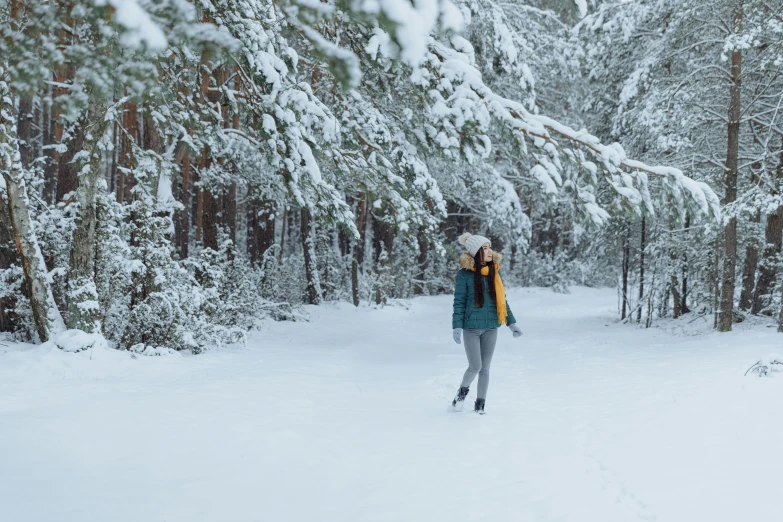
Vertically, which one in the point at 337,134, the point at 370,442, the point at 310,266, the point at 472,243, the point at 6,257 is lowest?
the point at 370,442

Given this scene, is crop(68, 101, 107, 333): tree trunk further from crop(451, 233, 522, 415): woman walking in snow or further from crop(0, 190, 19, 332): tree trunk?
crop(451, 233, 522, 415): woman walking in snow

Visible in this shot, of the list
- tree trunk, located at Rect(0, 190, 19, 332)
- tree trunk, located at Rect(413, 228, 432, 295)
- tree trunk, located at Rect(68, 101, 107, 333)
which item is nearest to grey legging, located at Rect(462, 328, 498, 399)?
tree trunk, located at Rect(68, 101, 107, 333)

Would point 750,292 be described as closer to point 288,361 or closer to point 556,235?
point 288,361

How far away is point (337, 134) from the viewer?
22.8 ft

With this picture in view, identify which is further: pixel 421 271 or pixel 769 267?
pixel 421 271

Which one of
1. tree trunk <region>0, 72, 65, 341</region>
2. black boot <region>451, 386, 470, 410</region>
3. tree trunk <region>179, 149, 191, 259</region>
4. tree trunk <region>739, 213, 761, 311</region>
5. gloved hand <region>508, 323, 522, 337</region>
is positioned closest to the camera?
gloved hand <region>508, 323, 522, 337</region>

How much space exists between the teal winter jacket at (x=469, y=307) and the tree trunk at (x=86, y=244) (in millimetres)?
4464

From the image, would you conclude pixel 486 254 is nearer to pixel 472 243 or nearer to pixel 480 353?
pixel 472 243

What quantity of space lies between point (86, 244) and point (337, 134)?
3.44 m

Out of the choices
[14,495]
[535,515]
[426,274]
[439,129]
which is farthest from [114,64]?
[426,274]

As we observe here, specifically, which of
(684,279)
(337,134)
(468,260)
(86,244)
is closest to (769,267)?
(684,279)

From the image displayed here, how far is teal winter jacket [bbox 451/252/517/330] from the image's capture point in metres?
6.23

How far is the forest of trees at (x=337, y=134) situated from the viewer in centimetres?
287

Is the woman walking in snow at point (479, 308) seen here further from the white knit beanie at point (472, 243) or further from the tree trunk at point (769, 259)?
the tree trunk at point (769, 259)
